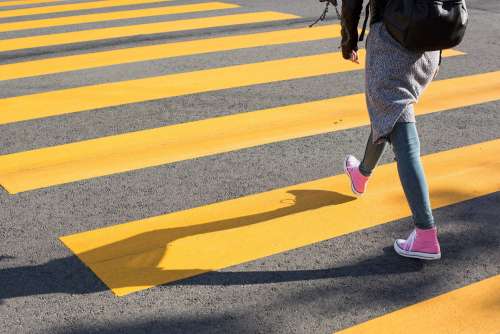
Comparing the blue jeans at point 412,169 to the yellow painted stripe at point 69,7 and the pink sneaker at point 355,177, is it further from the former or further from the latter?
the yellow painted stripe at point 69,7

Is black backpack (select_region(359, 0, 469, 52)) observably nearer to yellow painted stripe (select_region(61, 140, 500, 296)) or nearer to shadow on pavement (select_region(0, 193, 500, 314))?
shadow on pavement (select_region(0, 193, 500, 314))

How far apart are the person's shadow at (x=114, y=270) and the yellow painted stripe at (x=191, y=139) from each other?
0.98 metres

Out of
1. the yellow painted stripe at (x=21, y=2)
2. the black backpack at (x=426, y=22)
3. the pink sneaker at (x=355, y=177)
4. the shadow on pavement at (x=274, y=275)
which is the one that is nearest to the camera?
the black backpack at (x=426, y=22)

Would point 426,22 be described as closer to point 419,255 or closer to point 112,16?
point 419,255

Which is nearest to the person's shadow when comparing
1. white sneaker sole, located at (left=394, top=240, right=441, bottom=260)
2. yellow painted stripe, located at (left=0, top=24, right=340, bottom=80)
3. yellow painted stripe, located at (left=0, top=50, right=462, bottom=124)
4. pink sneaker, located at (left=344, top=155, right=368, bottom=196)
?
pink sneaker, located at (left=344, top=155, right=368, bottom=196)

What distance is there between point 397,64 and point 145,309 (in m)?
1.42

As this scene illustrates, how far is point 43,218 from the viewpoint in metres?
4.38

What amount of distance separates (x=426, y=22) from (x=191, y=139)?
245 centimetres

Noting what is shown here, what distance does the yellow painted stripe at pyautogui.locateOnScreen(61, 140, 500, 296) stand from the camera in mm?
3855

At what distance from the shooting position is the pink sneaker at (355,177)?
14.8ft

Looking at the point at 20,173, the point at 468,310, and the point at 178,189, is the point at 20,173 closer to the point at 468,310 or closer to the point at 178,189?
the point at 178,189

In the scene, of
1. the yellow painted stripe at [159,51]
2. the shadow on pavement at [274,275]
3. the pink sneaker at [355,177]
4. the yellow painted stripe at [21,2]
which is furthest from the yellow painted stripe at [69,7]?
the shadow on pavement at [274,275]

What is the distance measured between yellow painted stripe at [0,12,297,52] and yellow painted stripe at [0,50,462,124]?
197 cm

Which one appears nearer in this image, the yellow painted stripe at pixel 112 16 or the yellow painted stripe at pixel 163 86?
the yellow painted stripe at pixel 163 86
